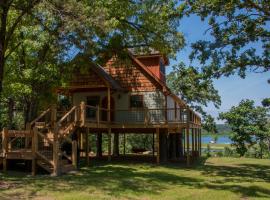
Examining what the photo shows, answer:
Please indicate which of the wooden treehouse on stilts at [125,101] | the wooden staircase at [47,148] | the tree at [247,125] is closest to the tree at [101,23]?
the wooden treehouse on stilts at [125,101]

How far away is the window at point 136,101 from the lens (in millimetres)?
28297

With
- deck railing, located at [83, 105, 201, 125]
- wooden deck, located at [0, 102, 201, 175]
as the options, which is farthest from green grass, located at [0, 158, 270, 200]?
deck railing, located at [83, 105, 201, 125]

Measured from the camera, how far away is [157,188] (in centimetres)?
1478

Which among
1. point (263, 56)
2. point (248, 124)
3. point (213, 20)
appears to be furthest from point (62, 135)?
point (248, 124)

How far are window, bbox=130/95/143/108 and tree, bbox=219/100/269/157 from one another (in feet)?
49.4

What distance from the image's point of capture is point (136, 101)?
28.4m

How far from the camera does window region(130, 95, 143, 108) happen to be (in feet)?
92.8

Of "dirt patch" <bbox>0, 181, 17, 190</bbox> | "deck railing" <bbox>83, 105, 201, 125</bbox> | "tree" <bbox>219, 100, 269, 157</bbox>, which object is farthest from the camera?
"tree" <bbox>219, 100, 269, 157</bbox>

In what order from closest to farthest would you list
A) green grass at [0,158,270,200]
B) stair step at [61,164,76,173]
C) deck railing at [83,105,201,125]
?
green grass at [0,158,270,200] → stair step at [61,164,76,173] → deck railing at [83,105,201,125]

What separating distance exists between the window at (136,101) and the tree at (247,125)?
15.0m

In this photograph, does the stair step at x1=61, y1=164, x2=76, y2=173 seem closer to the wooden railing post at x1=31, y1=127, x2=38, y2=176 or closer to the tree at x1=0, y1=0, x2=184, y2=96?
the wooden railing post at x1=31, y1=127, x2=38, y2=176

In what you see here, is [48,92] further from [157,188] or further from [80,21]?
[157,188]

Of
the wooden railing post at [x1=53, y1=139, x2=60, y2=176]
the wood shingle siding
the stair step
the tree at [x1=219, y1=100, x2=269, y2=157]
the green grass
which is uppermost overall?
the wood shingle siding

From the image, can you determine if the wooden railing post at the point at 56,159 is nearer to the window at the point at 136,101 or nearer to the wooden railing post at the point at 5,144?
the wooden railing post at the point at 5,144
